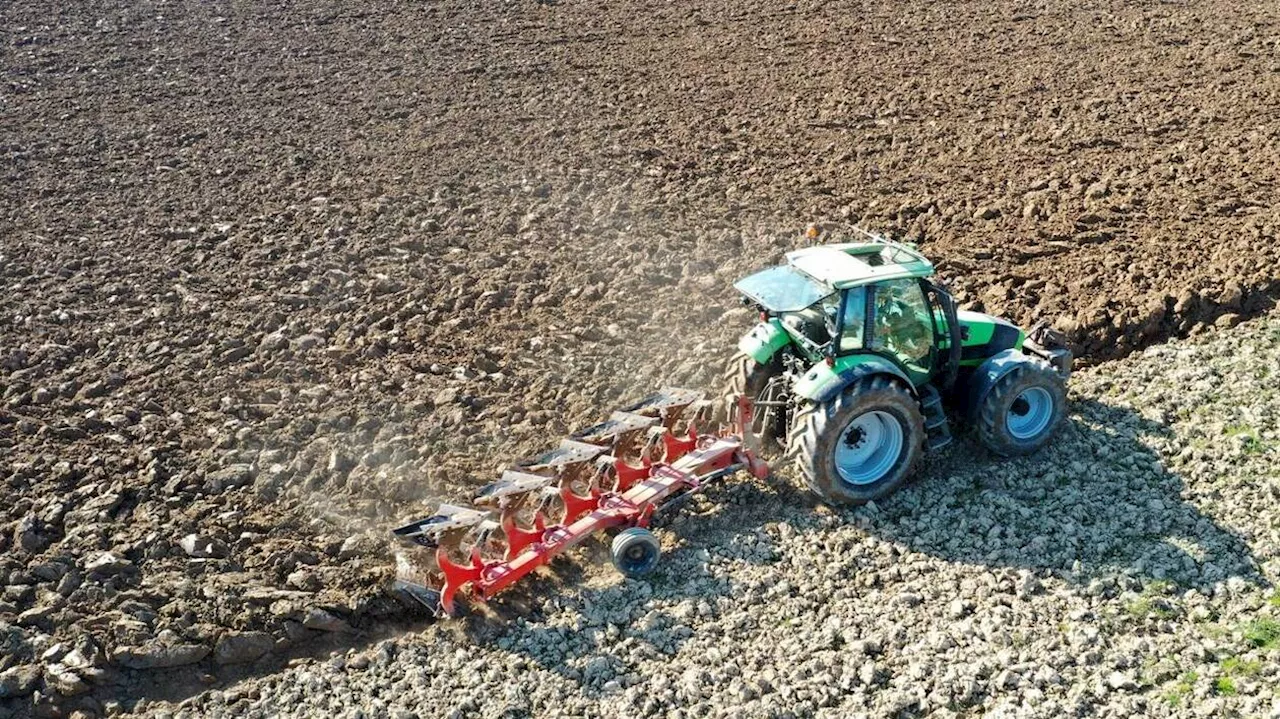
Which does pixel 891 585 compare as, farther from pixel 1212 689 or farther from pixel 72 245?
pixel 72 245

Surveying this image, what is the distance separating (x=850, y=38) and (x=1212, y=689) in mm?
14550

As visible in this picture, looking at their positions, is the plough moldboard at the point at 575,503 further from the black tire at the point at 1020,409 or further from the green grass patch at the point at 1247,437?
the green grass patch at the point at 1247,437

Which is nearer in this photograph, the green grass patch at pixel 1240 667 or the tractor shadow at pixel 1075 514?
the green grass patch at pixel 1240 667

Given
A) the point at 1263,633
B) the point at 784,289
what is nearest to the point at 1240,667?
the point at 1263,633

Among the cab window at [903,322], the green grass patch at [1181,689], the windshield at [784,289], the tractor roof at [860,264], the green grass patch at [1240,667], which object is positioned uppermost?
the tractor roof at [860,264]

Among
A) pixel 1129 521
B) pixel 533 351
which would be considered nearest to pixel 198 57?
pixel 533 351

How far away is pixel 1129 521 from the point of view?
872 centimetres

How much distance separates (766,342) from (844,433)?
918mm

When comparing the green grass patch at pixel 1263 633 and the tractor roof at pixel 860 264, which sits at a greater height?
the tractor roof at pixel 860 264

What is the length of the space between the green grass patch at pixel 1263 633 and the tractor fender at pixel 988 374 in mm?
2346

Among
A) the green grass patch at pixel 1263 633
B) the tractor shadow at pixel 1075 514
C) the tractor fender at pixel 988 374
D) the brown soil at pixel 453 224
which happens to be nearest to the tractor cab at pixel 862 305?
the tractor fender at pixel 988 374

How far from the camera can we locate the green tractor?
869 cm

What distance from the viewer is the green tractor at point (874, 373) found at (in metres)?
8.69

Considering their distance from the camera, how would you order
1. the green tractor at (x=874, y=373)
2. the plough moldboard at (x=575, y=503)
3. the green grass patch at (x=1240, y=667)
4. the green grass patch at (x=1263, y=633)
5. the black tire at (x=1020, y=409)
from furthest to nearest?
the black tire at (x=1020, y=409) → the green tractor at (x=874, y=373) → the plough moldboard at (x=575, y=503) → the green grass patch at (x=1263, y=633) → the green grass patch at (x=1240, y=667)
